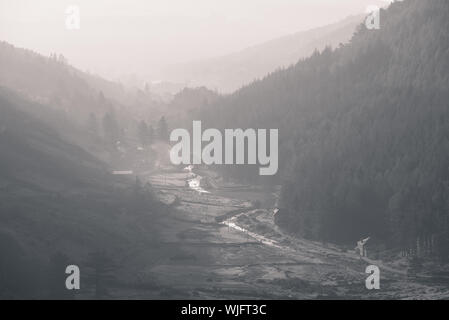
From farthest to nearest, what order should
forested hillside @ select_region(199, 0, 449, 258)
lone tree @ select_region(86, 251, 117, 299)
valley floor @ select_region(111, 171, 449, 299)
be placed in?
forested hillside @ select_region(199, 0, 449, 258) < valley floor @ select_region(111, 171, 449, 299) < lone tree @ select_region(86, 251, 117, 299)

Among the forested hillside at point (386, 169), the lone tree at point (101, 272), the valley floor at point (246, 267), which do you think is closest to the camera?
the lone tree at point (101, 272)

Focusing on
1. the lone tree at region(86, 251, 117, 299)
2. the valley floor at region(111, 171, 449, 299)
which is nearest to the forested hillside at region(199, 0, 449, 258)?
the valley floor at region(111, 171, 449, 299)

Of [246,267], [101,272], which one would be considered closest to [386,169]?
[246,267]

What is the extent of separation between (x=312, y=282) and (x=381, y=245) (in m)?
25.3

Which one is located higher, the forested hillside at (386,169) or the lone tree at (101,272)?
the forested hillside at (386,169)

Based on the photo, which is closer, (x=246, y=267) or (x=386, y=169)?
(x=246, y=267)

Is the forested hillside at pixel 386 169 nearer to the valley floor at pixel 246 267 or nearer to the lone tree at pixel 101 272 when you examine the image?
the valley floor at pixel 246 267

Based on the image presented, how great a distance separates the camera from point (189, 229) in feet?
517

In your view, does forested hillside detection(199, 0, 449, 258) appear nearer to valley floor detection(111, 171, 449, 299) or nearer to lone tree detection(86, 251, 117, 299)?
valley floor detection(111, 171, 449, 299)

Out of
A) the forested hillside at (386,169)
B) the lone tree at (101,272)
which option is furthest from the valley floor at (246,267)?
the forested hillside at (386,169)

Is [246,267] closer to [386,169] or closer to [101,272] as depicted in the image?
[101,272]

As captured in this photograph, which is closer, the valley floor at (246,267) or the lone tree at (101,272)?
the lone tree at (101,272)

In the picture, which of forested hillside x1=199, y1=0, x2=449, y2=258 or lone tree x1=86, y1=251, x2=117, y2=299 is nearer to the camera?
lone tree x1=86, y1=251, x2=117, y2=299
